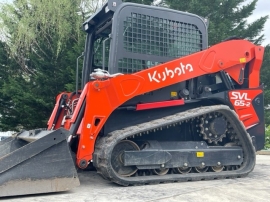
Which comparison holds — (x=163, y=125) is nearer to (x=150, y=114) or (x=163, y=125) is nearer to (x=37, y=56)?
(x=150, y=114)

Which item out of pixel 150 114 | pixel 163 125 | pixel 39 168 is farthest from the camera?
pixel 150 114

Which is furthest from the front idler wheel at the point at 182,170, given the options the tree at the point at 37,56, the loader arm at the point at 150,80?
the tree at the point at 37,56

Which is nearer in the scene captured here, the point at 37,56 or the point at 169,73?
the point at 169,73

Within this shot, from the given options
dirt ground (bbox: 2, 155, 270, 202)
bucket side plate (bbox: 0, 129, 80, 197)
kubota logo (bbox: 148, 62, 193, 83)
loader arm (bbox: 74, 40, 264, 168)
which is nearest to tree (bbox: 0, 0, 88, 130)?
loader arm (bbox: 74, 40, 264, 168)

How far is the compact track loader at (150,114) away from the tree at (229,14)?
36.2ft

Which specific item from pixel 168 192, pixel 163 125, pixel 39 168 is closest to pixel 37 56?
pixel 163 125

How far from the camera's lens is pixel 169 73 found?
5.67m

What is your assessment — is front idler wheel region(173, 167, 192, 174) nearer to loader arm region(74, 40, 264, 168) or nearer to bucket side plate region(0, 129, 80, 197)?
loader arm region(74, 40, 264, 168)

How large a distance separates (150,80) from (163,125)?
662mm

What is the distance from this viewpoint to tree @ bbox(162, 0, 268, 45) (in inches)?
677

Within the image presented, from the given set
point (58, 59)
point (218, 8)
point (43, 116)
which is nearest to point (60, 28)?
point (58, 59)

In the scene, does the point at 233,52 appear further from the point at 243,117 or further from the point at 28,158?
the point at 28,158

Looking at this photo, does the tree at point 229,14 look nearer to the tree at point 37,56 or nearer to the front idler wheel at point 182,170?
the tree at point 37,56

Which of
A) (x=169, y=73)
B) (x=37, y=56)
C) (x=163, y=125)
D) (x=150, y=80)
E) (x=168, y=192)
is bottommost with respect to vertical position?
(x=168, y=192)
